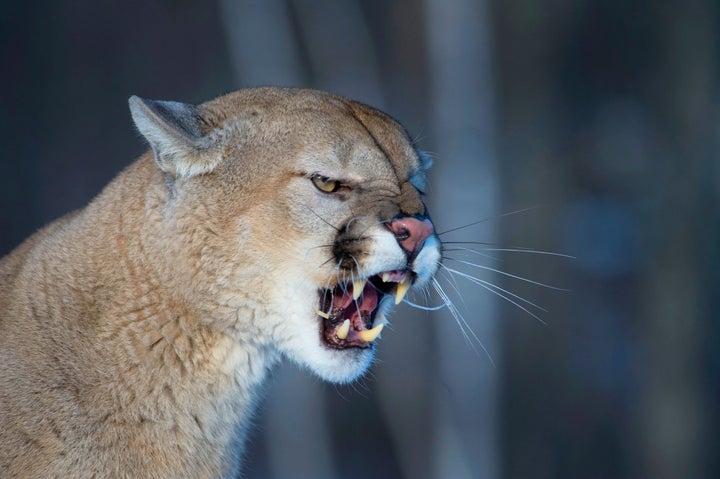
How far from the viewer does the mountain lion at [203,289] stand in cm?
362

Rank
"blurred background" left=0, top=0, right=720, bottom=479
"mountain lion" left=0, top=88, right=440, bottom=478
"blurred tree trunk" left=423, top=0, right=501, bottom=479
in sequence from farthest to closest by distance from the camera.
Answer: "blurred background" left=0, top=0, right=720, bottom=479 → "blurred tree trunk" left=423, top=0, right=501, bottom=479 → "mountain lion" left=0, top=88, right=440, bottom=478

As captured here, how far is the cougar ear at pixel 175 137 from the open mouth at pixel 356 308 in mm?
686

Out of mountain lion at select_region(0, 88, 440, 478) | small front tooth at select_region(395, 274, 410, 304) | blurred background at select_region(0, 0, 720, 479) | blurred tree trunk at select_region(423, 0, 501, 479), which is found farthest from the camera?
blurred background at select_region(0, 0, 720, 479)

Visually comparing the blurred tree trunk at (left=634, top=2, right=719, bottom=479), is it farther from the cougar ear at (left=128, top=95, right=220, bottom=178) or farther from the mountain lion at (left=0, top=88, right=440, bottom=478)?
the cougar ear at (left=128, top=95, right=220, bottom=178)

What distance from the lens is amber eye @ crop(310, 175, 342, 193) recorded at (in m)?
3.79

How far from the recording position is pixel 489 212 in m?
10.0

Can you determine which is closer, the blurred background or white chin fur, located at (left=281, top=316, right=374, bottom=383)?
white chin fur, located at (left=281, top=316, right=374, bottom=383)

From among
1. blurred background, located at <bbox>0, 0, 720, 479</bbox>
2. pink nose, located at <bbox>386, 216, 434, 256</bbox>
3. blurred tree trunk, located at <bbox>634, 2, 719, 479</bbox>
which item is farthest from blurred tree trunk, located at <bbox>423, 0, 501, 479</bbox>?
pink nose, located at <bbox>386, 216, 434, 256</bbox>

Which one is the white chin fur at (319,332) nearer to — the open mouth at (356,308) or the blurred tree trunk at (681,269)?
the open mouth at (356,308)

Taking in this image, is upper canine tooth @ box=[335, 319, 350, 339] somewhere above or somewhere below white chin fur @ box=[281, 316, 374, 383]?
above

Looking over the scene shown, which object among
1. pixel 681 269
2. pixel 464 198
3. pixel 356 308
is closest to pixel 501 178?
pixel 464 198

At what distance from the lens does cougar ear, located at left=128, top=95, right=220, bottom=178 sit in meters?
3.69

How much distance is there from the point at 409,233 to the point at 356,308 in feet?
1.40

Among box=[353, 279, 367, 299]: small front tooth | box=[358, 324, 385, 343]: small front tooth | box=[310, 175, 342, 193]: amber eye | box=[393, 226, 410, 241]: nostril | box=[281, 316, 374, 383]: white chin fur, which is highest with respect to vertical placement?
box=[310, 175, 342, 193]: amber eye
